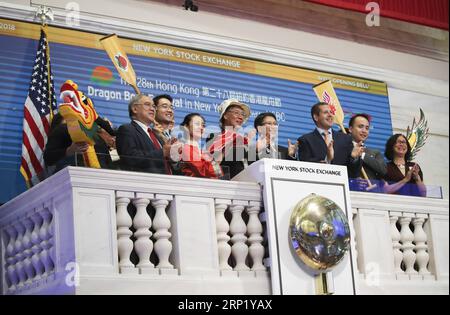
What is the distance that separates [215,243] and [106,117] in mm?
1865

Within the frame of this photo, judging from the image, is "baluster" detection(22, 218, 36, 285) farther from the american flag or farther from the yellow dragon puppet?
the american flag

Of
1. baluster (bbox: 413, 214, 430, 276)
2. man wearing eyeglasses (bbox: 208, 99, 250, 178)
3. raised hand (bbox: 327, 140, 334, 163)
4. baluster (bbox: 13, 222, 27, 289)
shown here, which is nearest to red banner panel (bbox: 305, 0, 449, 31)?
raised hand (bbox: 327, 140, 334, 163)

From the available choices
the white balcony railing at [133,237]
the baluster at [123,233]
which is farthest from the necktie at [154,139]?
the baluster at [123,233]

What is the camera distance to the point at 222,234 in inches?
188

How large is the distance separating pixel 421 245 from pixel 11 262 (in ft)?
9.15

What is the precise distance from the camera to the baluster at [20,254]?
15.1ft

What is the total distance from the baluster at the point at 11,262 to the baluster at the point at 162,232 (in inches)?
33.7

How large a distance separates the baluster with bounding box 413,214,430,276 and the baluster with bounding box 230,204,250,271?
1.51 m

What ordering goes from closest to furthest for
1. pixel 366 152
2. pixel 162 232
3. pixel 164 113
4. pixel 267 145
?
pixel 162 232, pixel 267 145, pixel 164 113, pixel 366 152

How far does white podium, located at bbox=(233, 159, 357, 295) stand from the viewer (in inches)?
189

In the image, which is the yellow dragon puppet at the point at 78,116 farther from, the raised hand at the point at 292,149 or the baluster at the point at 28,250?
the raised hand at the point at 292,149

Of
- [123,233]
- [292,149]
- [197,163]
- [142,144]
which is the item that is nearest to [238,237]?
[197,163]

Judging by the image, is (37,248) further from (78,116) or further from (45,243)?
(78,116)
